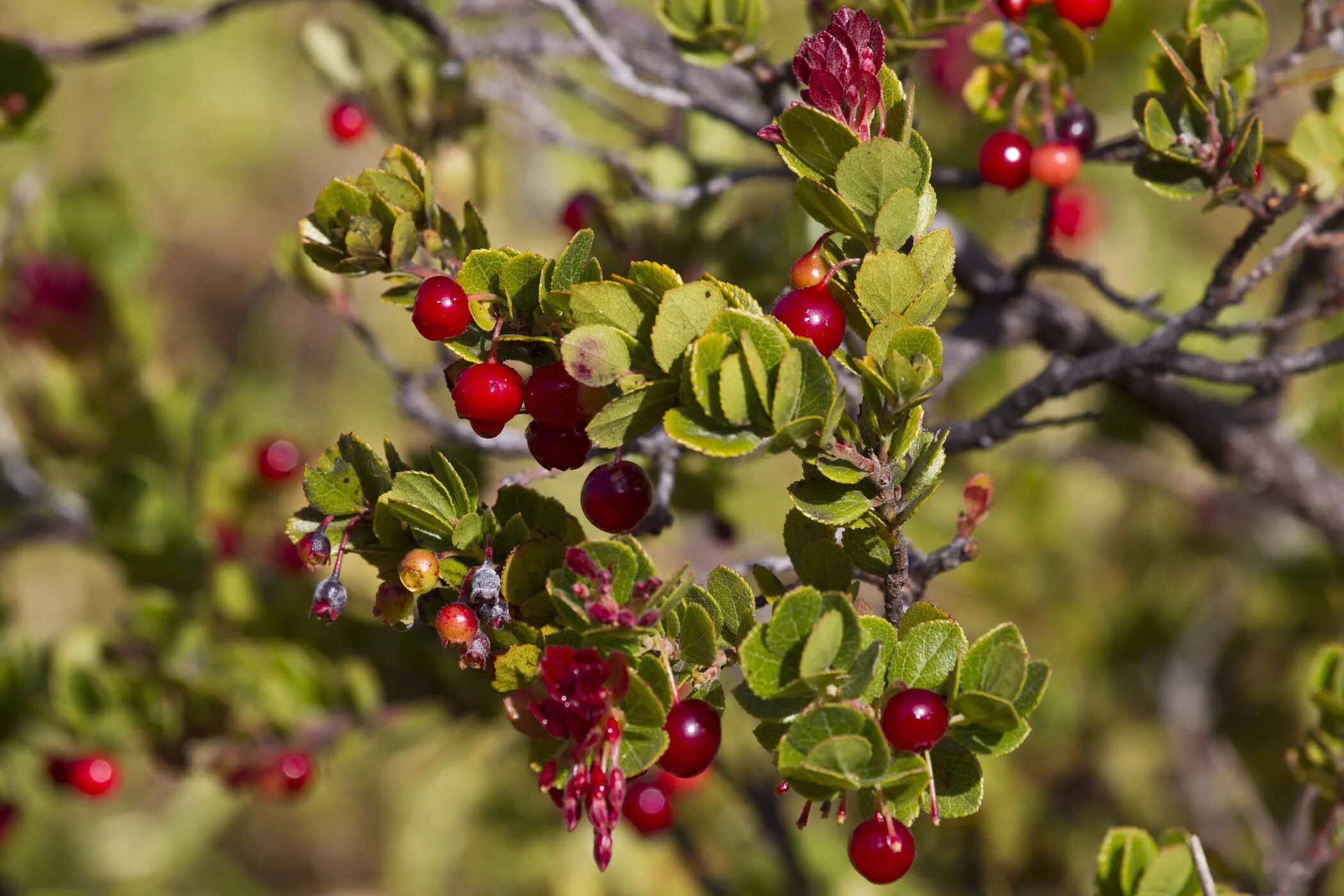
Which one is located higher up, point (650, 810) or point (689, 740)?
point (689, 740)

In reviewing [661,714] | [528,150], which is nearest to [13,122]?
[661,714]

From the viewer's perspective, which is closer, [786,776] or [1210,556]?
[786,776]

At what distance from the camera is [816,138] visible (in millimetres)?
666

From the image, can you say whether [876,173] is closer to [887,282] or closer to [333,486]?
[887,282]

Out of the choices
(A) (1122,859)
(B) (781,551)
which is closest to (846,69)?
(A) (1122,859)

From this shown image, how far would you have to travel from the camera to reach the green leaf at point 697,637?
67 centimetres

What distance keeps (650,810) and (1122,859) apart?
1.92 ft

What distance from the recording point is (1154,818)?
204 cm

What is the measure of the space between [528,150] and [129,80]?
228 cm

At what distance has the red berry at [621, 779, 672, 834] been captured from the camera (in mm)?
1243

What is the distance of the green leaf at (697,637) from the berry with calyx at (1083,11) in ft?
2.17

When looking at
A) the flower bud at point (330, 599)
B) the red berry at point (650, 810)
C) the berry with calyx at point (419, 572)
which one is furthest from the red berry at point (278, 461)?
the berry with calyx at point (419, 572)

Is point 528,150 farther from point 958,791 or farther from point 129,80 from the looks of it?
point 958,791

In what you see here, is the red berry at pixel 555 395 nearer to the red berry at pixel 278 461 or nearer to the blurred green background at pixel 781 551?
the blurred green background at pixel 781 551
